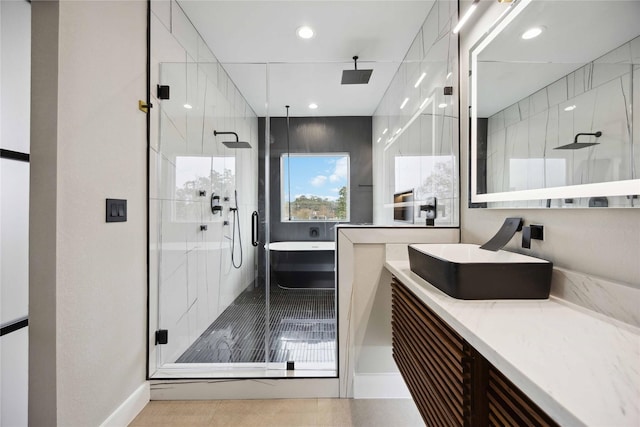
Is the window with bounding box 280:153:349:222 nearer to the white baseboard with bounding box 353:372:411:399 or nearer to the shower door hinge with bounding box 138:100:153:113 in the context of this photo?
the shower door hinge with bounding box 138:100:153:113

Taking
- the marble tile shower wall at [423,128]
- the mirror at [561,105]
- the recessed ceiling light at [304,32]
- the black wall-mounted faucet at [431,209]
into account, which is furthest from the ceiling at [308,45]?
the black wall-mounted faucet at [431,209]

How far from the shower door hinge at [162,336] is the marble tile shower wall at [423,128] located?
1.75 meters

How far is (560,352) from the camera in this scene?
2.02 feet

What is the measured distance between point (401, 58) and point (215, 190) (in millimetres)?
2240

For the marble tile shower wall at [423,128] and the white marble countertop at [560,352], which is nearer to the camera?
the white marble countertop at [560,352]

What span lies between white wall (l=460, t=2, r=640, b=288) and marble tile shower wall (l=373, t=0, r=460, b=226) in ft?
1.26

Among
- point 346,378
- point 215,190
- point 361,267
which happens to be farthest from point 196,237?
point 346,378

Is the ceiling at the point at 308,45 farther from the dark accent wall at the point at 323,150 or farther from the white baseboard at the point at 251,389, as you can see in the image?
the white baseboard at the point at 251,389

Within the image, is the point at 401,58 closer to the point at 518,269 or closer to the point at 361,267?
the point at 361,267

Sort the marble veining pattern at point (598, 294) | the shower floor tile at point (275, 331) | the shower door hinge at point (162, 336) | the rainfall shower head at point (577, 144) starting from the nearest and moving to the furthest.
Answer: the marble veining pattern at point (598, 294) → the rainfall shower head at point (577, 144) → the shower door hinge at point (162, 336) → the shower floor tile at point (275, 331)

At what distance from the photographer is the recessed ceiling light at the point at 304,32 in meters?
2.28

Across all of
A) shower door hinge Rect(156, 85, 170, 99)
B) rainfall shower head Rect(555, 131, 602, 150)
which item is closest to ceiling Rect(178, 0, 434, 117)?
shower door hinge Rect(156, 85, 170, 99)

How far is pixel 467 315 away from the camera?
84 centimetres

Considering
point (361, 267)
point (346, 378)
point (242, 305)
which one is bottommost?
point (346, 378)
